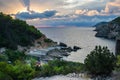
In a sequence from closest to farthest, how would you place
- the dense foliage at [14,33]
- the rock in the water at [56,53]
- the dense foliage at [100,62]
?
the dense foliage at [100,62] < the rock in the water at [56,53] < the dense foliage at [14,33]

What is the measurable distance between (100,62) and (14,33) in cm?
10373

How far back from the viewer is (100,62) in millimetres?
32656

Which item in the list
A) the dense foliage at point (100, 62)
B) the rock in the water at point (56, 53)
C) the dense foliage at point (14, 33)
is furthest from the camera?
the dense foliage at point (14, 33)

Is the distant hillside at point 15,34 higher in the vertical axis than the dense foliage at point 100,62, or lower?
lower

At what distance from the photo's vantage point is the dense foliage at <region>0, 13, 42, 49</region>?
120 m

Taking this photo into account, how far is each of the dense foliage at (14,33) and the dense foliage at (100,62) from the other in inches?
3387

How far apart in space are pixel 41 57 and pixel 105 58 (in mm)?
72661

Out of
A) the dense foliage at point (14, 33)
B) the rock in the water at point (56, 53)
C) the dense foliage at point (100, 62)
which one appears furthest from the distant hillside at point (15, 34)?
the dense foliage at point (100, 62)

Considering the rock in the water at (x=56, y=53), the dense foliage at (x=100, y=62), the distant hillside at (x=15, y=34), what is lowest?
the rock in the water at (x=56, y=53)

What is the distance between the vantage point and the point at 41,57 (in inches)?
4114

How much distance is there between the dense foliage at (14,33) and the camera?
120162mm

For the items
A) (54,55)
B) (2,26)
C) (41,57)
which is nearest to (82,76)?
(41,57)

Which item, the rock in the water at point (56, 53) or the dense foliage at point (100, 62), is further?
the rock in the water at point (56, 53)

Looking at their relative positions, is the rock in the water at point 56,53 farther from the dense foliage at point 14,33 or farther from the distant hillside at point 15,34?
the dense foliage at point 14,33
